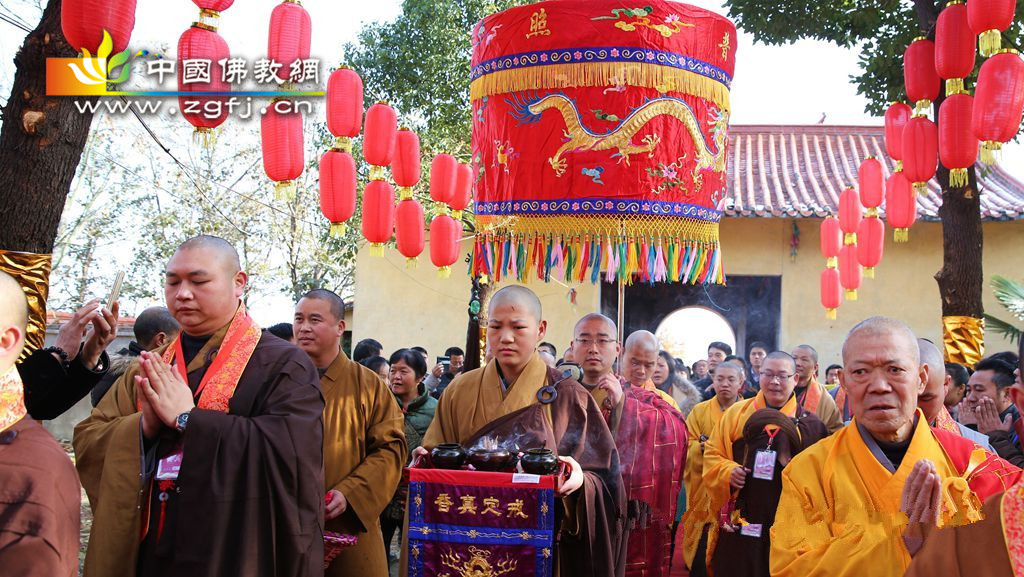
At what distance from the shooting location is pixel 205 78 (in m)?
6.16

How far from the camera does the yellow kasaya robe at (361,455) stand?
13.9 ft

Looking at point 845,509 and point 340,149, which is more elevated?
point 340,149

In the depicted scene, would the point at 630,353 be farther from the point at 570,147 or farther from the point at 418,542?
the point at 418,542

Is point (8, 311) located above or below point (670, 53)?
below

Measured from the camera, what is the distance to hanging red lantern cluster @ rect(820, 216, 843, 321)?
11.4m

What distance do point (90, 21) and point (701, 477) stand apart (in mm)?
4357

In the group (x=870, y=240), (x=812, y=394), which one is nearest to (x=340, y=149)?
(x=812, y=394)

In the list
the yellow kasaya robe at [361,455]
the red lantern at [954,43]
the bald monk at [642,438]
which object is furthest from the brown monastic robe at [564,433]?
the red lantern at [954,43]

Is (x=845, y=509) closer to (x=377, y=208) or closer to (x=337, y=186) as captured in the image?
(x=337, y=186)

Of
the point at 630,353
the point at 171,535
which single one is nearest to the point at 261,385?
the point at 171,535

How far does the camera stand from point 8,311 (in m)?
2.24

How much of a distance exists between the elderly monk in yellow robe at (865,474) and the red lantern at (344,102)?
17.1ft

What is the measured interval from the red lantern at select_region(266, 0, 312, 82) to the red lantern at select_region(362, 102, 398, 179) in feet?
5.51

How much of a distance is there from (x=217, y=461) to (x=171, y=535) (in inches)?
11.1
